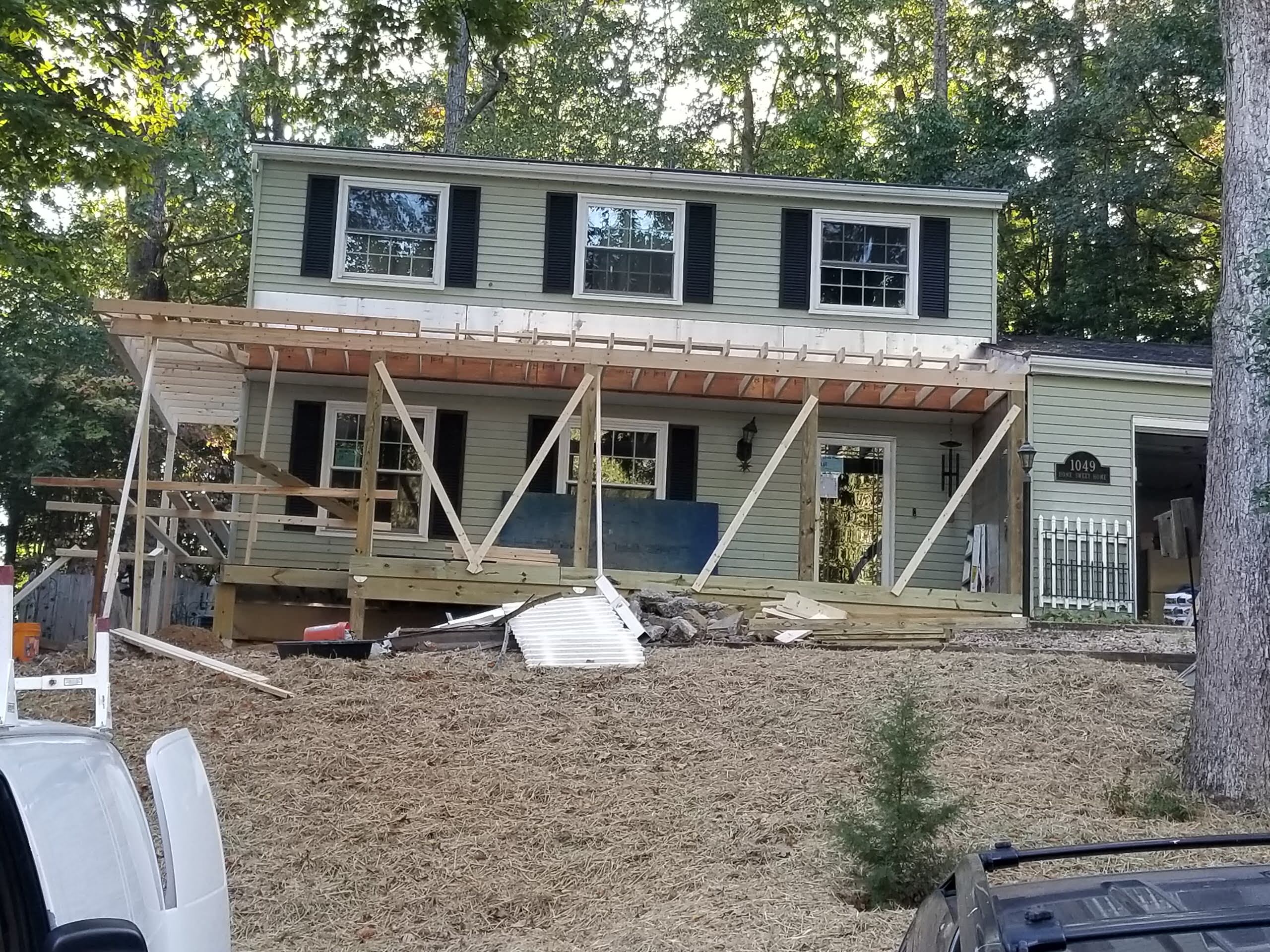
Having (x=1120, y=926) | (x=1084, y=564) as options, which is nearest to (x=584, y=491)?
Result: (x=1084, y=564)

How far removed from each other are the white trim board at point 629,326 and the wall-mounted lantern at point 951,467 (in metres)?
1.18

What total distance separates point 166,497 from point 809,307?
822 cm

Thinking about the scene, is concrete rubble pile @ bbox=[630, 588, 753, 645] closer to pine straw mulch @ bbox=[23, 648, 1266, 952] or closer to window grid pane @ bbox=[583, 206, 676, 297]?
pine straw mulch @ bbox=[23, 648, 1266, 952]

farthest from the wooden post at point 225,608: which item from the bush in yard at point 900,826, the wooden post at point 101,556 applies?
the bush in yard at point 900,826

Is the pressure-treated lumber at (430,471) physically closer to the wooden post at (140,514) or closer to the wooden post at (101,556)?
the wooden post at (140,514)

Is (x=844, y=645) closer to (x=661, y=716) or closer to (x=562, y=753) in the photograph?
(x=661, y=716)

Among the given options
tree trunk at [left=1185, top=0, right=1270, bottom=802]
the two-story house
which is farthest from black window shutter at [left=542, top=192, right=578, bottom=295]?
tree trunk at [left=1185, top=0, right=1270, bottom=802]

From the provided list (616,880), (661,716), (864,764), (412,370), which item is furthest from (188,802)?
(412,370)

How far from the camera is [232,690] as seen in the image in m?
8.80

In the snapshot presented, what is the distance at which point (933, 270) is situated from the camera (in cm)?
1573

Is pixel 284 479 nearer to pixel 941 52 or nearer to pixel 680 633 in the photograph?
pixel 680 633

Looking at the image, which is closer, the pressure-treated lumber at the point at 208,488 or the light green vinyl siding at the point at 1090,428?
the pressure-treated lumber at the point at 208,488

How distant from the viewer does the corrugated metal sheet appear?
9594 millimetres

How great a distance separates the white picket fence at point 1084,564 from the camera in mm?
13977
